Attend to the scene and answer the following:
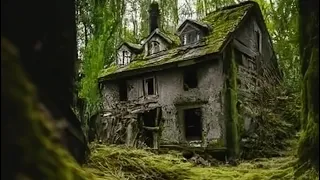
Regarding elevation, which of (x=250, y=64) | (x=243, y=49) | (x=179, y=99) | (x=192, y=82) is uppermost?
(x=243, y=49)

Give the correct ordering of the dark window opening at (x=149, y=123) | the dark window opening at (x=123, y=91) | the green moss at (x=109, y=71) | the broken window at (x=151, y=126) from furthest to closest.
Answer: the green moss at (x=109, y=71)
the dark window opening at (x=123, y=91)
the dark window opening at (x=149, y=123)
the broken window at (x=151, y=126)

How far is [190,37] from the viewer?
1817 centimetres

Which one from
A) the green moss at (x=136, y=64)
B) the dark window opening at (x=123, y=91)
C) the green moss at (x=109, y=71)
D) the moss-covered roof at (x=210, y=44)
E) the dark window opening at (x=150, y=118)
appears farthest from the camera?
the green moss at (x=109, y=71)

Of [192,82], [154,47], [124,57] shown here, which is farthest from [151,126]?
[124,57]

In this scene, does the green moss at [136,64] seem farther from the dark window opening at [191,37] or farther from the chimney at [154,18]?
the dark window opening at [191,37]

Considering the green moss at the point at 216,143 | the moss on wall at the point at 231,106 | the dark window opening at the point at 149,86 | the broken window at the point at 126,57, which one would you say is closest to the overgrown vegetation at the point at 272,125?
the moss on wall at the point at 231,106

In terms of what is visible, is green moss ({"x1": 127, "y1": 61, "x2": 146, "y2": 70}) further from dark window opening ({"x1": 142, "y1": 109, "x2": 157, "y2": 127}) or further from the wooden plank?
the wooden plank

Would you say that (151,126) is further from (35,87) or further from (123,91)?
(35,87)

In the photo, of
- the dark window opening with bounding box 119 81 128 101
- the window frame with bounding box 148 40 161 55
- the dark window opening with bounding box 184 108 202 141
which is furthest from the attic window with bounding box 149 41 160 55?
the dark window opening with bounding box 184 108 202 141

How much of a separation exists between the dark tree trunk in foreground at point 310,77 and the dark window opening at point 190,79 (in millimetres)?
12872

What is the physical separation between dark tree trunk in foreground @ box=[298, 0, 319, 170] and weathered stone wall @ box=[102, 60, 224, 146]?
11.9 m

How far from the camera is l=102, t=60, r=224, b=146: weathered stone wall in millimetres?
16625

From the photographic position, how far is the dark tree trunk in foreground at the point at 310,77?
152 inches

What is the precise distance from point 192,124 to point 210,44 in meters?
3.61
